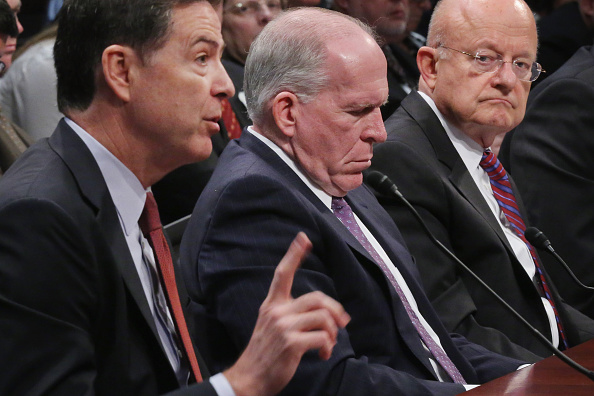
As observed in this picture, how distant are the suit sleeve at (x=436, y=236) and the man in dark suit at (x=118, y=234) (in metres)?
0.84

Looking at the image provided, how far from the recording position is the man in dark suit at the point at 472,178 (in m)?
2.71

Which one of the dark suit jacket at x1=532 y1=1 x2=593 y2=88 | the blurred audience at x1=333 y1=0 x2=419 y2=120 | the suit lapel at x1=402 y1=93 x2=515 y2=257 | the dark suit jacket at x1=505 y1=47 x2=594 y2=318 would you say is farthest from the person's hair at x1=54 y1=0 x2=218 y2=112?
the dark suit jacket at x1=532 y1=1 x2=593 y2=88

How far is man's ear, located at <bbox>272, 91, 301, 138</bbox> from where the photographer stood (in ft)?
7.54

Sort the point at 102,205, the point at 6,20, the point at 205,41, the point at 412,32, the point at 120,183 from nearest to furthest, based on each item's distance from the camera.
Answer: the point at 102,205 < the point at 120,183 < the point at 205,41 < the point at 6,20 < the point at 412,32

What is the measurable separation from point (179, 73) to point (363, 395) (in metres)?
0.80

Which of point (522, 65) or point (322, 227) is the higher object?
point (322, 227)

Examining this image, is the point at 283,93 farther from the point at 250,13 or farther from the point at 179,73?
the point at 250,13

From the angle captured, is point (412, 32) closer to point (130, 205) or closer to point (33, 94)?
point (33, 94)

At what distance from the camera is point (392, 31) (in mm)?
4836

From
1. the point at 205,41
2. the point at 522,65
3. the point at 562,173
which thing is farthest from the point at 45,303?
the point at 562,173

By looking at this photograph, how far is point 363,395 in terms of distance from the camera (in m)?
1.92

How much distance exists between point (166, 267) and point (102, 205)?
27 centimetres

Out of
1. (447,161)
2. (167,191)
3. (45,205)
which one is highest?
(45,205)

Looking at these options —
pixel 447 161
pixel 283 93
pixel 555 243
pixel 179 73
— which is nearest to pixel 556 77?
pixel 555 243
